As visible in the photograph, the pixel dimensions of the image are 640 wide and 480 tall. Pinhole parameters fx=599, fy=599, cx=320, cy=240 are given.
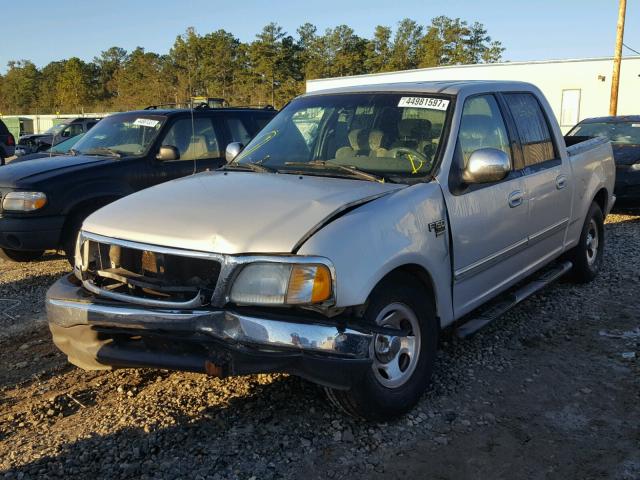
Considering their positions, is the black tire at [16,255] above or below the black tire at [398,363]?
below

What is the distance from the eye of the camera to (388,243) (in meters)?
3.07

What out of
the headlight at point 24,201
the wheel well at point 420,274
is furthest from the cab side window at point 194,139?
the wheel well at point 420,274

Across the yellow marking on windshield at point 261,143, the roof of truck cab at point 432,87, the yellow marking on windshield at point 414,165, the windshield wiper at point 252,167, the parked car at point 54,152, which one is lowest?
the parked car at point 54,152

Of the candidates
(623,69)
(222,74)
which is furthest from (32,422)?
(222,74)

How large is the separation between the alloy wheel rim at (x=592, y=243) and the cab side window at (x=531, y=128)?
4.76 feet

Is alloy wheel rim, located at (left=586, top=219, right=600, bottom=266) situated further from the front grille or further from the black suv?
the front grille

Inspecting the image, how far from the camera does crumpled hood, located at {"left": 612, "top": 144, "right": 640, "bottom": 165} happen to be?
9.87m

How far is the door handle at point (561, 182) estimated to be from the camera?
498 centimetres

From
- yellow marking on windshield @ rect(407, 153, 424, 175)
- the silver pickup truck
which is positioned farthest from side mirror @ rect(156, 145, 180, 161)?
yellow marking on windshield @ rect(407, 153, 424, 175)

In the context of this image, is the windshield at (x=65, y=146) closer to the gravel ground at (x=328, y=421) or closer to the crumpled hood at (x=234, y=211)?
the gravel ground at (x=328, y=421)

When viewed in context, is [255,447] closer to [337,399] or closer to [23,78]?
[337,399]

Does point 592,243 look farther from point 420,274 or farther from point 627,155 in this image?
point 627,155

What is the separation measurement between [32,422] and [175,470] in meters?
1.04

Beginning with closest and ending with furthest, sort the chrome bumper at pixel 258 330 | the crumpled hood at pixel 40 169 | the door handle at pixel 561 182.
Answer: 1. the chrome bumper at pixel 258 330
2. the door handle at pixel 561 182
3. the crumpled hood at pixel 40 169
